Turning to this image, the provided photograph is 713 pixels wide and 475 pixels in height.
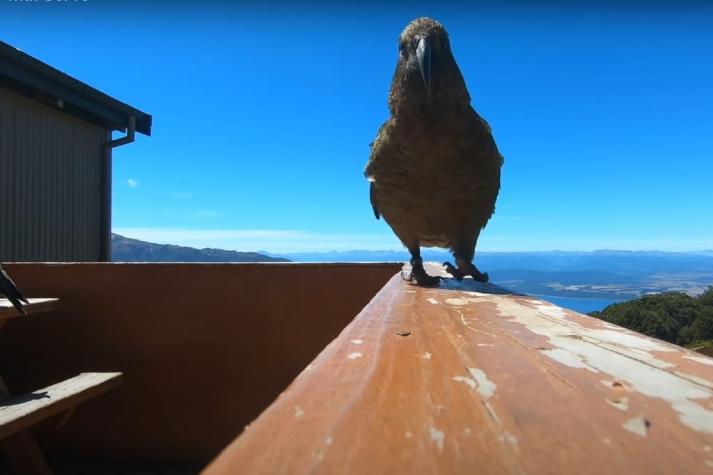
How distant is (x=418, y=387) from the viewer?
73cm

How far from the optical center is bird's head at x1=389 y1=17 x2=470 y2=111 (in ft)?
11.3

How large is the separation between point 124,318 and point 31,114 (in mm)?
4904

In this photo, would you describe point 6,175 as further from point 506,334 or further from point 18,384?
point 506,334

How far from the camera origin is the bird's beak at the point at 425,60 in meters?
3.38

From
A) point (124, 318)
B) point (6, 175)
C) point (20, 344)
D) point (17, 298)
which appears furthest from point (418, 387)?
point (6, 175)

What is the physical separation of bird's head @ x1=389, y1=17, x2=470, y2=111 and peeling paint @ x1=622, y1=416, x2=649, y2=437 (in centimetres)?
304

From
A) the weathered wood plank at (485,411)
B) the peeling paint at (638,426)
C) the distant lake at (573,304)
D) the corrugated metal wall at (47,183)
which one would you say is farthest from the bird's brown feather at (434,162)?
the corrugated metal wall at (47,183)

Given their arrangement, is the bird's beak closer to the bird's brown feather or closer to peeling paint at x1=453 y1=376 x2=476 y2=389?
the bird's brown feather

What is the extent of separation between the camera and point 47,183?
7.30 m

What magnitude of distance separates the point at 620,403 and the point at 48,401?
2.99 metres

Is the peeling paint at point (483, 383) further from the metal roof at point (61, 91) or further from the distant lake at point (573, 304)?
the metal roof at point (61, 91)

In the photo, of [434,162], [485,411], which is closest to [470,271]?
[434,162]

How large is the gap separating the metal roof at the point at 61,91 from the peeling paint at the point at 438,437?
6916 millimetres

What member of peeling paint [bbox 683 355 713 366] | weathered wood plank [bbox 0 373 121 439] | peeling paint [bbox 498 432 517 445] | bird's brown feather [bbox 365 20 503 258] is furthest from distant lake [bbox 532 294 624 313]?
weathered wood plank [bbox 0 373 121 439]
